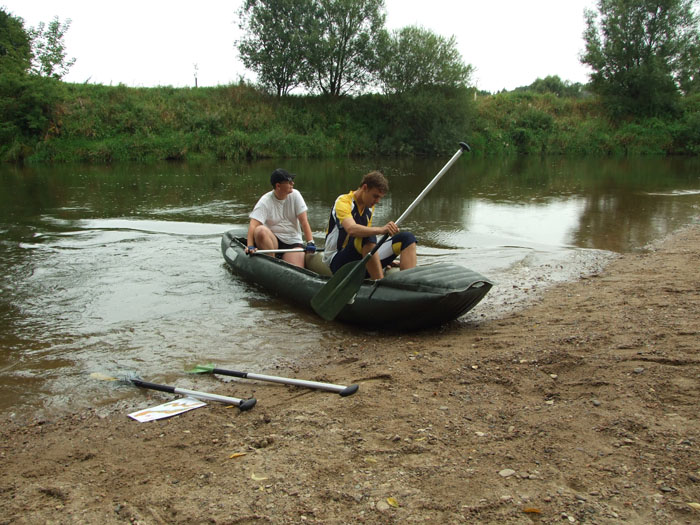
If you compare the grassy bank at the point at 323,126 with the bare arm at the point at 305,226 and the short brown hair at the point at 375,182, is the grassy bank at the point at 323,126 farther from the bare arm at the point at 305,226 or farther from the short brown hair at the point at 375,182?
the short brown hair at the point at 375,182

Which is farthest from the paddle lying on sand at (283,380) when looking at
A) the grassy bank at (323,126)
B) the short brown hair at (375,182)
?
the grassy bank at (323,126)

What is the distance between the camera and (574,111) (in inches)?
1254

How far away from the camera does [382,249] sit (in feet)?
15.5

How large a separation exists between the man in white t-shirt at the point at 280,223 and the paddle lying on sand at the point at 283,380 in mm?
2217

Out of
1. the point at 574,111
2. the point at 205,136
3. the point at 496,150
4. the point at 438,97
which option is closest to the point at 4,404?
the point at 205,136

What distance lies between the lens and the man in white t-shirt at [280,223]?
19.2 ft

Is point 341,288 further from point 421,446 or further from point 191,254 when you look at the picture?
point 191,254

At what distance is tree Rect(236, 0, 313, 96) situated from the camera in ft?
92.3

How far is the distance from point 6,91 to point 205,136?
24.7 ft

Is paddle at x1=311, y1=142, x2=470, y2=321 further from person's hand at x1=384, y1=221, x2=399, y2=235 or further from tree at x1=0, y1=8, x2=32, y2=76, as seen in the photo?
tree at x1=0, y1=8, x2=32, y2=76

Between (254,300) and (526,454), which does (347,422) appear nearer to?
(526,454)

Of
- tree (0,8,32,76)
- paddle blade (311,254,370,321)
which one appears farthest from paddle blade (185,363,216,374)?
tree (0,8,32,76)

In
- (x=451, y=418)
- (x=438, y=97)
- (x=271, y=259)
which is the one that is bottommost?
(x=451, y=418)

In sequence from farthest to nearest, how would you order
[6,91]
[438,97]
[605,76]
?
[605,76]
[438,97]
[6,91]
